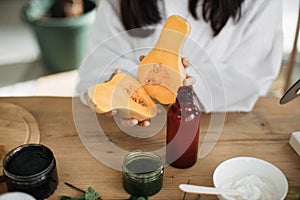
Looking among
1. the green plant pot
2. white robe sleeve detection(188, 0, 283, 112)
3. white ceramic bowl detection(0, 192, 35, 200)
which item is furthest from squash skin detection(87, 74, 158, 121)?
the green plant pot

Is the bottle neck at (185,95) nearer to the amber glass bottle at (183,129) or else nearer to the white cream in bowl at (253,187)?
the amber glass bottle at (183,129)

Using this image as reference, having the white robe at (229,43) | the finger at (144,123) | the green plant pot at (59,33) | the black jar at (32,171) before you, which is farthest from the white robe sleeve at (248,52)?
the green plant pot at (59,33)

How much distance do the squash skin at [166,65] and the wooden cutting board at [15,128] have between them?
1.03ft

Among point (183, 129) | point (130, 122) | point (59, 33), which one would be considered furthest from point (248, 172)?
point (59, 33)

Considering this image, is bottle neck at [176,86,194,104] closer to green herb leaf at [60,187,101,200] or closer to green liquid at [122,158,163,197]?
green liquid at [122,158,163,197]

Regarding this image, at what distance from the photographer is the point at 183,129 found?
96 centimetres

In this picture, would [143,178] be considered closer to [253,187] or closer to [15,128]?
[253,187]

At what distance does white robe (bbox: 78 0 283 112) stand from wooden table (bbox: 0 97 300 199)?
0.38 ft

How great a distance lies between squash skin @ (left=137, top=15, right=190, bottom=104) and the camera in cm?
93

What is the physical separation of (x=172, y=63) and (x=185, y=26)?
8cm

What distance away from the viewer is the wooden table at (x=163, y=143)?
3.13 ft

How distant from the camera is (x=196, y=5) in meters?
1.36

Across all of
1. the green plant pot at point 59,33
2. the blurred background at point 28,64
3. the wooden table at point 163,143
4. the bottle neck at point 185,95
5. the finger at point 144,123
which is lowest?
the blurred background at point 28,64

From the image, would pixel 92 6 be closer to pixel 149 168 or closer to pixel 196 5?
pixel 196 5
